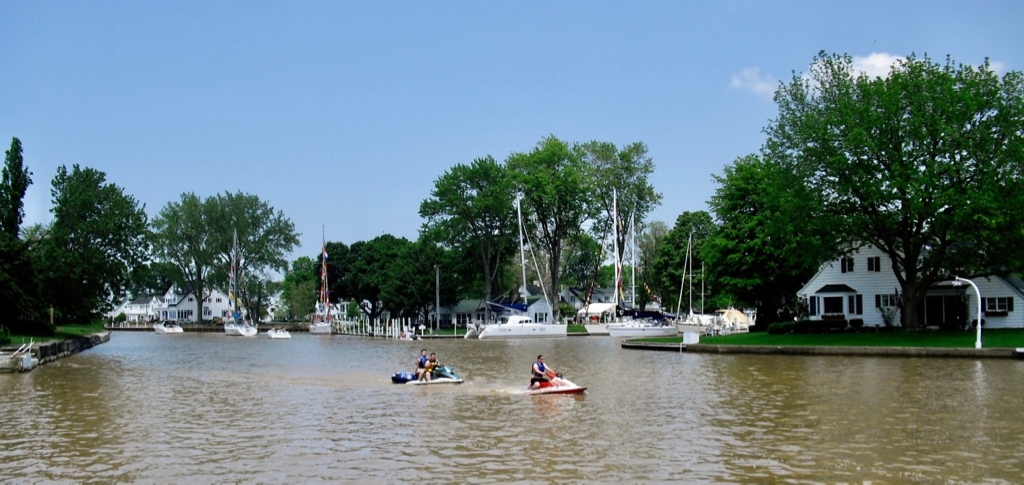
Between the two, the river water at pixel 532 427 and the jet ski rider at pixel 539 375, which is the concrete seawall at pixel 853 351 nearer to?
the river water at pixel 532 427

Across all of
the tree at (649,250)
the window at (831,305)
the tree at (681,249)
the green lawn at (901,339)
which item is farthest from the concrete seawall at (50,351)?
the tree at (649,250)

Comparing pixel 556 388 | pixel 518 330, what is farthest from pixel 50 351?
pixel 518 330

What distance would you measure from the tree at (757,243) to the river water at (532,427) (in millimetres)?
14621

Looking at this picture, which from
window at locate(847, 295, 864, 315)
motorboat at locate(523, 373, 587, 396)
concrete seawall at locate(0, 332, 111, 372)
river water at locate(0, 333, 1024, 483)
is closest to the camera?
river water at locate(0, 333, 1024, 483)

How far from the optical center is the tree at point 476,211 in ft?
315

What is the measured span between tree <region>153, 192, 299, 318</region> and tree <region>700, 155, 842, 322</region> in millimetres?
72535

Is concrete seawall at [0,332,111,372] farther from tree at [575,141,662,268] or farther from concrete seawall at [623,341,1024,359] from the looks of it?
tree at [575,141,662,268]

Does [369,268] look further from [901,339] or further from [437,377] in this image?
[437,377]

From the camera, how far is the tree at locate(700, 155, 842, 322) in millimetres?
50688

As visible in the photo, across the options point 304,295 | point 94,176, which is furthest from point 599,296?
point 94,176

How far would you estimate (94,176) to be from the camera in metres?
66.9

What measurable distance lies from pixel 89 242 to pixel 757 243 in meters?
46.9

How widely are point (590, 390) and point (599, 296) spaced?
409 ft

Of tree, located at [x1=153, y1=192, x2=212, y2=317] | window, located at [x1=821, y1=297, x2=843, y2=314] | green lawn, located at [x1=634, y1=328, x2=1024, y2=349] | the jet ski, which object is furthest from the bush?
tree, located at [x1=153, y1=192, x2=212, y2=317]
